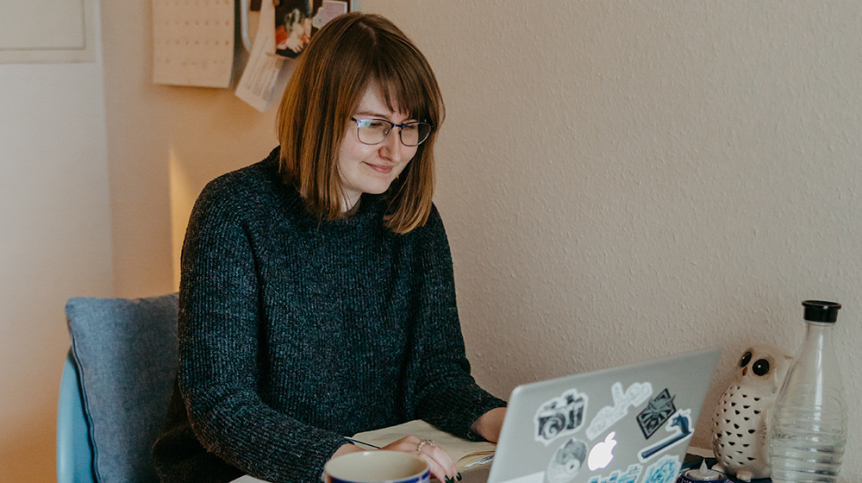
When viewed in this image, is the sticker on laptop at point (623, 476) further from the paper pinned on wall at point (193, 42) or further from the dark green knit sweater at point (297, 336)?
the paper pinned on wall at point (193, 42)

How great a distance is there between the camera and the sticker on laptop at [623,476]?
2.52 feet

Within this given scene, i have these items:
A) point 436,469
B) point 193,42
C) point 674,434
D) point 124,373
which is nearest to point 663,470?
point 674,434

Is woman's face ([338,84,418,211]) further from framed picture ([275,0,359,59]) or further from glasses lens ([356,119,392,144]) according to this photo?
framed picture ([275,0,359,59])

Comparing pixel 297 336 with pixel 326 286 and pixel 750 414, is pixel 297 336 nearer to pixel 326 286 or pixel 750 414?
pixel 326 286

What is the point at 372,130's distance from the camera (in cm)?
115

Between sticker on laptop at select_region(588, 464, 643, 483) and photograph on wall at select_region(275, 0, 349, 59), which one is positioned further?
photograph on wall at select_region(275, 0, 349, 59)

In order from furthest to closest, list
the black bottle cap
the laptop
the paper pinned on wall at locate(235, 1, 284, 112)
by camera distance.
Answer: the paper pinned on wall at locate(235, 1, 284, 112) < the black bottle cap < the laptop

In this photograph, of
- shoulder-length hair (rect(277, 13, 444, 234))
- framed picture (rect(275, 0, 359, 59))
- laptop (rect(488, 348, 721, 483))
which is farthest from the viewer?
framed picture (rect(275, 0, 359, 59))

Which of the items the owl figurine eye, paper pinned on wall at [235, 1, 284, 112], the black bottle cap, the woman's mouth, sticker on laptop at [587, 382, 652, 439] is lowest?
the owl figurine eye

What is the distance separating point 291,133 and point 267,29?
700mm

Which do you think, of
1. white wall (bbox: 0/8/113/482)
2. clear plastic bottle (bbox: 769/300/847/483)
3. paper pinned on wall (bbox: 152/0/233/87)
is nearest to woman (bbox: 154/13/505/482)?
clear plastic bottle (bbox: 769/300/847/483)

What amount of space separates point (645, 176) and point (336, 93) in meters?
0.47

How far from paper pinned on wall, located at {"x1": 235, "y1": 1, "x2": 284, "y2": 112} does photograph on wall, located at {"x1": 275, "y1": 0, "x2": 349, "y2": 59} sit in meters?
0.03

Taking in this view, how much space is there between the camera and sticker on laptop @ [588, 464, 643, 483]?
77 cm
